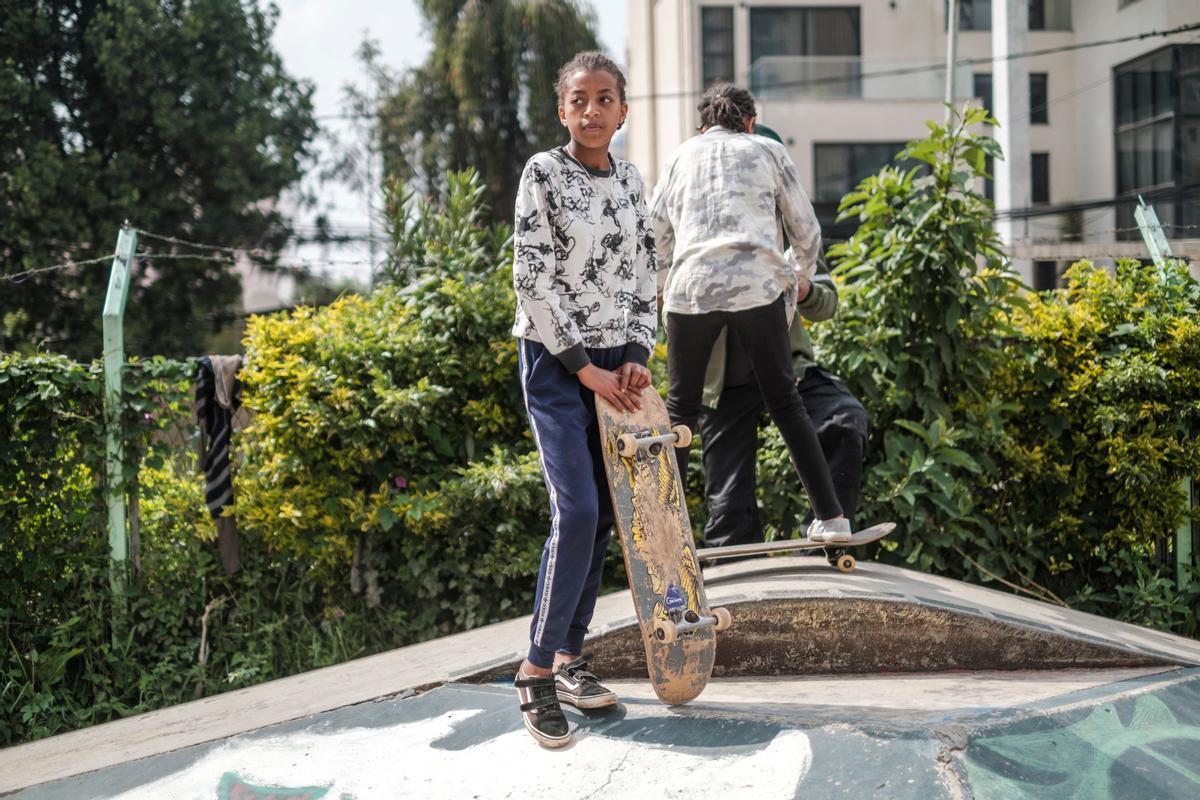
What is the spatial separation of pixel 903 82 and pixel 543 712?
23940mm

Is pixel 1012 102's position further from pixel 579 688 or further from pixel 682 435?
pixel 579 688

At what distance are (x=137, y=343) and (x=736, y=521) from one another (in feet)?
57.0

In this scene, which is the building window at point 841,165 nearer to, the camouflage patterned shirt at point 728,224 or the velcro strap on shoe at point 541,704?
the camouflage patterned shirt at point 728,224

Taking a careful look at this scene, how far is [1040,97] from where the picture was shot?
24.6 metres

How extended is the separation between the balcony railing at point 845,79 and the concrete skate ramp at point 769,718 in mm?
21252

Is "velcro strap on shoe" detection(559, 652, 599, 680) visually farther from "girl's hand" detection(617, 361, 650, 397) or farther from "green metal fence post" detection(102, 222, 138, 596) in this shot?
"green metal fence post" detection(102, 222, 138, 596)

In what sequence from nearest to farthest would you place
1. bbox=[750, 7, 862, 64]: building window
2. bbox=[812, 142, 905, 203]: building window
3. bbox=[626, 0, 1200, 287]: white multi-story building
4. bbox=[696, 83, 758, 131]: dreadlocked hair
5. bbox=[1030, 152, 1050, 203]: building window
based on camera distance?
bbox=[696, 83, 758, 131]: dreadlocked hair < bbox=[626, 0, 1200, 287]: white multi-story building < bbox=[1030, 152, 1050, 203]: building window < bbox=[812, 142, 905, 203]: building window < bbox=[750, 7, 862, 64]: building window

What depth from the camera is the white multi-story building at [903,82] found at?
21.9 metres

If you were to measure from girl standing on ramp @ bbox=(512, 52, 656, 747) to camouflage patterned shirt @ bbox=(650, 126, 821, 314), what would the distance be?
0.83 meters

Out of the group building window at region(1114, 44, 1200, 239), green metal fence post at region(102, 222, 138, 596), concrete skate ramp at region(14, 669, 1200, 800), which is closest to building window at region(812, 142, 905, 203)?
building window at region(1114, 44, 1200, 239)

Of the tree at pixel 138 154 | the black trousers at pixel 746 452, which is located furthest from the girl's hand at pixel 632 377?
the tree at pixel 138 154

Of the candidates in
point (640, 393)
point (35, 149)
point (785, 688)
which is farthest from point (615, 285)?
point (35, 149)

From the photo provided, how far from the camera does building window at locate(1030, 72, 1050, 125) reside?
2444cm

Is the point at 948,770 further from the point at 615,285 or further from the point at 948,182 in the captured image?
the point at 948,182
